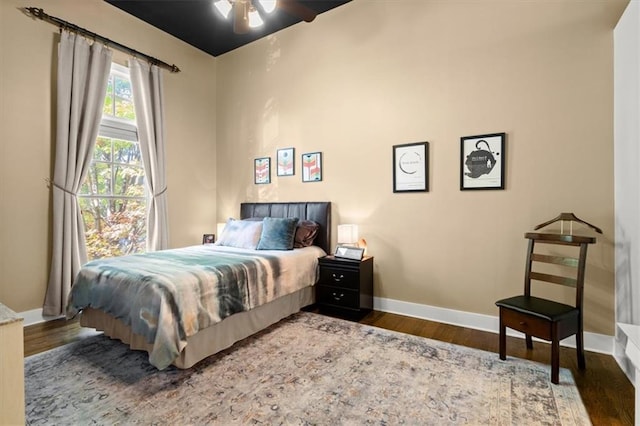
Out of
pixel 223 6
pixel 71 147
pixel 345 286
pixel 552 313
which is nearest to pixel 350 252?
pixel 345 286

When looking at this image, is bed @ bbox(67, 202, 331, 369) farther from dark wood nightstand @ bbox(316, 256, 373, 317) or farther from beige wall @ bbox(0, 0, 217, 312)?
beige wall @ bbox(0, 0, 217, 312)

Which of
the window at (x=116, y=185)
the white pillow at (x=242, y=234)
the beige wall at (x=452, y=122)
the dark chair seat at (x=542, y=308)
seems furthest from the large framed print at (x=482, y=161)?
the window at (x=116, y=185)

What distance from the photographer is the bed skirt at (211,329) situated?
2283mm

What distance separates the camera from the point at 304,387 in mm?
2027

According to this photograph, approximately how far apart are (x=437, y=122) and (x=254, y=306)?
8.36 ft

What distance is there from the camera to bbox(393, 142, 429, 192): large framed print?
3273mm

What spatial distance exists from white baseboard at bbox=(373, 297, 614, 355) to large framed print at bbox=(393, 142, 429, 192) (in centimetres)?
126

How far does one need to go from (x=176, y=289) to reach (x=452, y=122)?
2896 mm

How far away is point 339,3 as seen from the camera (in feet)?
12.2

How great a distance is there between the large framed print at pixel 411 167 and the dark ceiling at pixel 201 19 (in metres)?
1.82

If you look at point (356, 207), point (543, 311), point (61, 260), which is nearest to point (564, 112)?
point (543, 311)

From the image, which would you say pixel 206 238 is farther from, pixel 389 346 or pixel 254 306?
pixel 389 346

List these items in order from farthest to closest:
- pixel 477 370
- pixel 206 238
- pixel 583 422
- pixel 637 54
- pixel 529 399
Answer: pixel 206 238
pixel 477 370
pixel 637 54
pixel 529 399
pixel 583 422

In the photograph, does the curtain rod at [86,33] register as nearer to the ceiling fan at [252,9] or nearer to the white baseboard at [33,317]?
the ceiling fan at [252,9]
